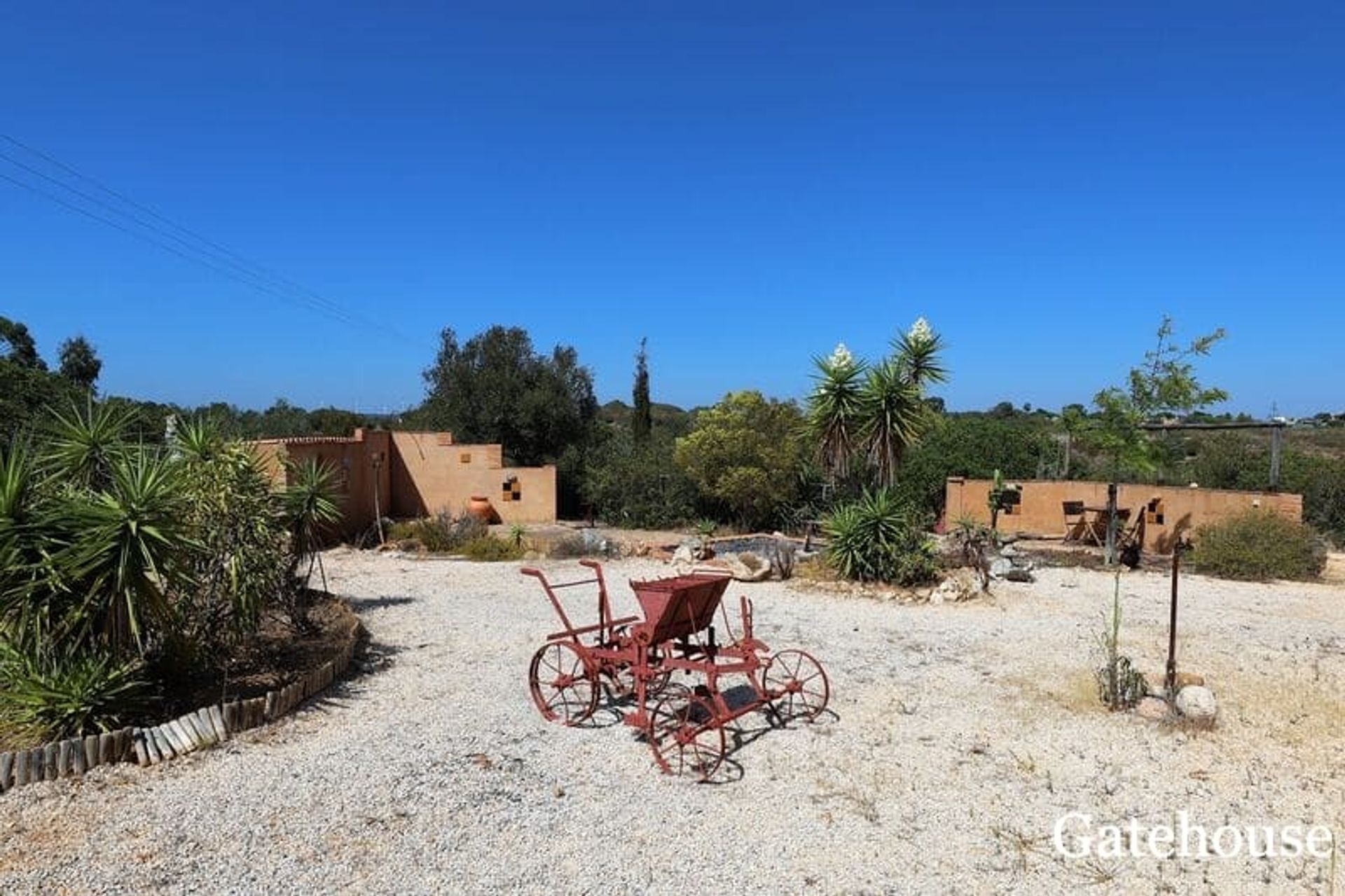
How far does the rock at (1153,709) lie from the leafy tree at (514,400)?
16925 mm

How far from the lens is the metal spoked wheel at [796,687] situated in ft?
21.2

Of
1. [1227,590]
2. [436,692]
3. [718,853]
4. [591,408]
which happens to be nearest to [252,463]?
[436,692]

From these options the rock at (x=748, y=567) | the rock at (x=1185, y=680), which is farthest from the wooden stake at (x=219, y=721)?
the rock at (x=748, y=567)

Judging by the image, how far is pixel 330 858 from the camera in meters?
4.25

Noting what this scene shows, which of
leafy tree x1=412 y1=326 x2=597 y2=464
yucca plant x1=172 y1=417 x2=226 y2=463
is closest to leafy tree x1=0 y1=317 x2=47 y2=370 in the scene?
leafy tree x1=412 y1=326 x2=597 y2=464

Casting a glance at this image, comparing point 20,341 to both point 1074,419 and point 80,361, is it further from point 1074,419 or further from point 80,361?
point 1074,419

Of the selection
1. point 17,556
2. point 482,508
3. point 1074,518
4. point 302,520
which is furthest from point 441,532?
point 1074,518

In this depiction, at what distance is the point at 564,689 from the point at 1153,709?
453cm

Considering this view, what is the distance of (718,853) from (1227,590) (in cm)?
1078

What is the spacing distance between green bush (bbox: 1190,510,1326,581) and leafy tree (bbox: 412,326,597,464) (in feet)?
47.8

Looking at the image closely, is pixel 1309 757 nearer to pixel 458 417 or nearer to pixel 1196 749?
pixel 1196 749

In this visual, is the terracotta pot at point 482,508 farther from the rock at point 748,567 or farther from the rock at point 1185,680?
the rock at point 1185,680

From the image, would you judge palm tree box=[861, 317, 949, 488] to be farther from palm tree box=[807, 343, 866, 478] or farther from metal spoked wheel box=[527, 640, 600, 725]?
metal spoked wheel box=[527, 640, 600, 725]

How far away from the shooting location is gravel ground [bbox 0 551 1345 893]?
4.15 meters
